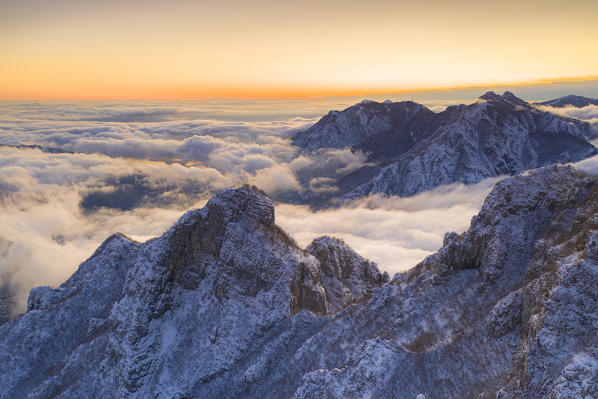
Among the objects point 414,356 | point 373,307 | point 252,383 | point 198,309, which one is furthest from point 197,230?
point 414,356

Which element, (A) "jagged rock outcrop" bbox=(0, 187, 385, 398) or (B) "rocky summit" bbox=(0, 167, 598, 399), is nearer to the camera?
(B) "rocky summit" bbox=(0, 167, 598, 399)

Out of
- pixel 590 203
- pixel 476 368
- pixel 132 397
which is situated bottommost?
pixel 132 397

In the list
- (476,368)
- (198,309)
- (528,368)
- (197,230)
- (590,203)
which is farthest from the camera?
(197,230)

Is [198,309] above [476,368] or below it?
below

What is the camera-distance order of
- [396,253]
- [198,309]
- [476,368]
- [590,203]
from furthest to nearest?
1. [396,253]
2. [198,309]
3. [590,203]
4. [476,368]

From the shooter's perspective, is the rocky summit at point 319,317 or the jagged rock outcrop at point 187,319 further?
the jagged rock outcrop at point 187,319

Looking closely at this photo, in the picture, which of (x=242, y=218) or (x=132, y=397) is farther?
(x=242, y=218)

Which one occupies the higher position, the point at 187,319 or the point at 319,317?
the point at 187,319

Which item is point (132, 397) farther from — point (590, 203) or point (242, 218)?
point (590, 203)
